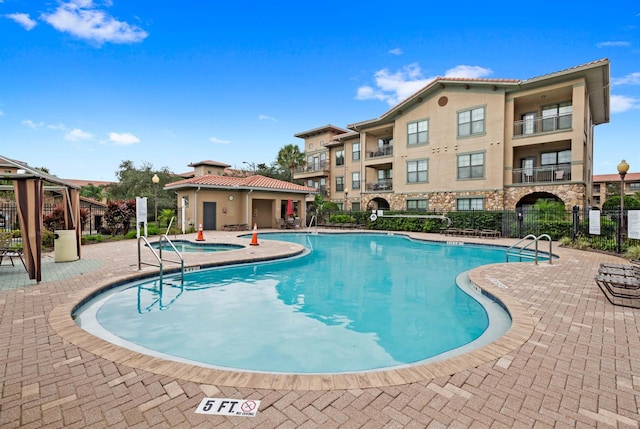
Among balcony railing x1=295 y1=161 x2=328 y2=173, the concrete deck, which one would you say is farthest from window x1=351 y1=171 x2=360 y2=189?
the concrete deck

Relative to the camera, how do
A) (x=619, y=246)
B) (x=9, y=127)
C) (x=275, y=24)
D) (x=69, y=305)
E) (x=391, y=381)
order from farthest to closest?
(x=9, y=127) < (x=275, y=24) < (x=619, y=246) < (x=69, y=305) < (x=391, y=381)

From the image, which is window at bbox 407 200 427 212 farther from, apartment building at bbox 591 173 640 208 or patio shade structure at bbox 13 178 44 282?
apartment building at bbox 591 173 640 208

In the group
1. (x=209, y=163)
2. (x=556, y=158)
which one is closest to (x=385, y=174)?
(x=556, y=158)

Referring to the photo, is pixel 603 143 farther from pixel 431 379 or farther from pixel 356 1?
pixel 431 379

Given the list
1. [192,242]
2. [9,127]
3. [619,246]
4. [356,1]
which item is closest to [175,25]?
[356,1]

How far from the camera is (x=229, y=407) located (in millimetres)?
2496

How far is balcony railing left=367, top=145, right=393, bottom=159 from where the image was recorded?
27625mm

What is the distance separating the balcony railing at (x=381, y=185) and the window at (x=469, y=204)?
6156 mm

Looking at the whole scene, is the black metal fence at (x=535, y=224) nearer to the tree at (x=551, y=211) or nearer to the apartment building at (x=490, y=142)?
the tree at (x=551, y=211)

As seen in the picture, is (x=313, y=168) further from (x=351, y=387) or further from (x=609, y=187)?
(x=609, y=187)

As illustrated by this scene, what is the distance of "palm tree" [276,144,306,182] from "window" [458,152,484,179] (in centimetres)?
1886

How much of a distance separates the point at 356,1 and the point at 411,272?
13.7 m

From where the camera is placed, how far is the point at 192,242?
16.5m

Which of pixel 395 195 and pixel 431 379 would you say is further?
pixel 395 195
